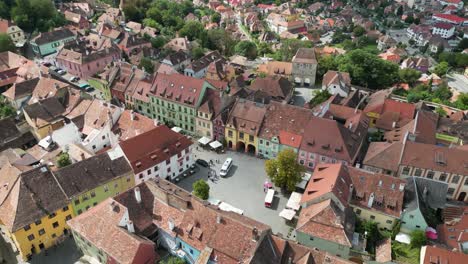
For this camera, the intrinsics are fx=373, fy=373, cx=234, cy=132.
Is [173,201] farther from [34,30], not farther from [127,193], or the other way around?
[34,30]

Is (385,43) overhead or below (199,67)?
below

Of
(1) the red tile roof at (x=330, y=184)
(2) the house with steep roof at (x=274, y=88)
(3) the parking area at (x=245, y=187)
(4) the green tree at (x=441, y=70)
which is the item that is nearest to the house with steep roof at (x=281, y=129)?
(3) the parking area at (x=245, y=187)

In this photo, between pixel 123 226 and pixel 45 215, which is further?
pixel 45 215

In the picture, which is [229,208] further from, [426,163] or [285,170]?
[426,163]

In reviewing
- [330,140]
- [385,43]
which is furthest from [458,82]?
[330,140]

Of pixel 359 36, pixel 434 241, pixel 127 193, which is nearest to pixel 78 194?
pixel 127 193

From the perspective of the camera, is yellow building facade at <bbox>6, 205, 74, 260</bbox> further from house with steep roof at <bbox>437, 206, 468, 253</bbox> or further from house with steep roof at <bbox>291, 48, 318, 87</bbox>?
house with steep roof at <bbox>291, 48, 318, 87</bbox>

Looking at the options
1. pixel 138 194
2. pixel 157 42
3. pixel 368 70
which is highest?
pixel 138 194
